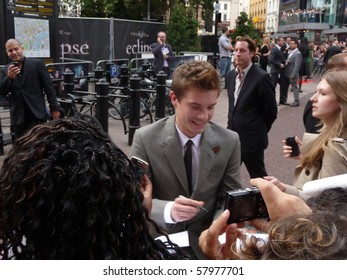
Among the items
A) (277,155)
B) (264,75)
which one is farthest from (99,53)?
(264,75)

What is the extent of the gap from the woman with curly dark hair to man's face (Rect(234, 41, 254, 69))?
12.7ft

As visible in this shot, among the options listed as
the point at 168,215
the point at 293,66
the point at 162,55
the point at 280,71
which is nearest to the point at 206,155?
the point at 168,215

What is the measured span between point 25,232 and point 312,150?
1.86 meters

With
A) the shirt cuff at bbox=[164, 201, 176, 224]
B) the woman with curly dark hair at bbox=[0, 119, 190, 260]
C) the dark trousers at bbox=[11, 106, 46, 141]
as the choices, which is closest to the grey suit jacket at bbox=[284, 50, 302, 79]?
the dark trousers at bbox=[11, 106, 46, 141]

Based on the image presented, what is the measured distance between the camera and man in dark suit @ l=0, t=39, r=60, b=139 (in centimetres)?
590

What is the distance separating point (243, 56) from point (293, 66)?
26.5ft

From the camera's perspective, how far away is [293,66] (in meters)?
12.4

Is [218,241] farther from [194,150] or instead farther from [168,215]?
[194,150]

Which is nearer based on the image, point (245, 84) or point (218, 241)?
point (218, 241)

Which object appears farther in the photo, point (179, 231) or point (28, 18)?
point (28, 18)

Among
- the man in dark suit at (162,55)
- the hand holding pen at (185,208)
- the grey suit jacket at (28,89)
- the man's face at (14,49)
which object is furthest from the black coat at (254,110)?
the man in dark suit at (162,55)

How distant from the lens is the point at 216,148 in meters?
2.42

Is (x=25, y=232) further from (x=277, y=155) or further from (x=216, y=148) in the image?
(x=277, y=155)

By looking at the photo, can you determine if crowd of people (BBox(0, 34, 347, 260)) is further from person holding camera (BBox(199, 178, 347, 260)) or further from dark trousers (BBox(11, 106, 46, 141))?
dark trousers (BBox(11, 106, 46, 141))
